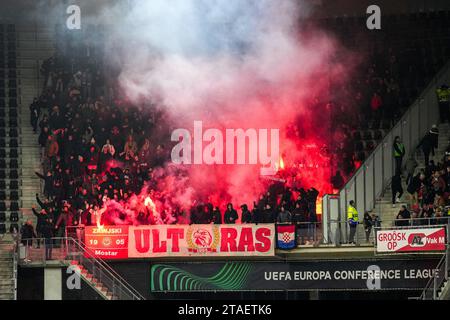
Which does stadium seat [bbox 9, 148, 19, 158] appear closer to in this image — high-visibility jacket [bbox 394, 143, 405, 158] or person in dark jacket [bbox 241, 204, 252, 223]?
person in dark jacket [bbox 241, 204, 252, 223]

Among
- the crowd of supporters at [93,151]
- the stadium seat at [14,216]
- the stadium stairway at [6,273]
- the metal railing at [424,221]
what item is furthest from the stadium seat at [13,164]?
the metal railing at [424,221]

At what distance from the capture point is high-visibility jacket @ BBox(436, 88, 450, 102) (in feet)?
122

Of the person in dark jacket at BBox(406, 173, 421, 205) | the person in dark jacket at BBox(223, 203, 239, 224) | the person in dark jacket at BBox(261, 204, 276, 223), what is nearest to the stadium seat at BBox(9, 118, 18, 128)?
the person in dark jacket at BBox(223, 203, 239, 224)

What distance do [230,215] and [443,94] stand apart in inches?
247

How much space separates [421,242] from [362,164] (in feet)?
14.2

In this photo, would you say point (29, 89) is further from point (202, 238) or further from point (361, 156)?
point (361, 156)

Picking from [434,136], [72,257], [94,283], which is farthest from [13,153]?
[434,136]

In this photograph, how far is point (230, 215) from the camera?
35.2 m

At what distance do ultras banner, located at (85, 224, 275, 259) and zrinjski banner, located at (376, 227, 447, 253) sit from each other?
2.57m

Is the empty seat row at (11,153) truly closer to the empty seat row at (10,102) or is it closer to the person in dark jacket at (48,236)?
the empty seat row at (10,102)

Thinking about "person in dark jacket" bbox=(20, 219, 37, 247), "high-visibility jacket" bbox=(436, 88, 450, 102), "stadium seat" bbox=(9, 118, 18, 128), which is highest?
"high-visibility jacket" bbox=(436, 88, 450, 102)
